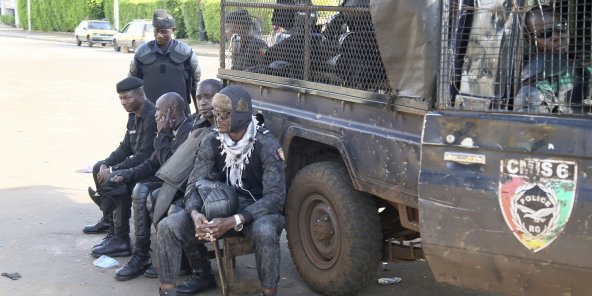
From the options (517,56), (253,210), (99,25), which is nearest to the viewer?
(517,56)

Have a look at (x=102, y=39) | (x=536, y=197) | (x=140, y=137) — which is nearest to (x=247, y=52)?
(x=140, y=137)

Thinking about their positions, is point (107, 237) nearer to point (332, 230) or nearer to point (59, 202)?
point (59, 202)

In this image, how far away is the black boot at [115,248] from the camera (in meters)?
6.09

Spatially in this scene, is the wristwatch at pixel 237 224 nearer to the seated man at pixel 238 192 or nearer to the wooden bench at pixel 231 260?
the seated man at pixel 238 192

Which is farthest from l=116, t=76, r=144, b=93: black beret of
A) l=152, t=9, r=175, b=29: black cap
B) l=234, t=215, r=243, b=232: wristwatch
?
l=234, t=215, r=243, b=232: wristwatch

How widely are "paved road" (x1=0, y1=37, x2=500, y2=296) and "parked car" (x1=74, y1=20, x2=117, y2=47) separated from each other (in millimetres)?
23232

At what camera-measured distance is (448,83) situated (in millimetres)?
3869

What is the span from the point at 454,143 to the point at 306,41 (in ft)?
6.02

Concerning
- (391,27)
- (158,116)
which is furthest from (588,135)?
(158,116)

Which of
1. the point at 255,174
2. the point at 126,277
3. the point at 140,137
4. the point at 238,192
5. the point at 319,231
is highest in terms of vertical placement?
the point at 140,137

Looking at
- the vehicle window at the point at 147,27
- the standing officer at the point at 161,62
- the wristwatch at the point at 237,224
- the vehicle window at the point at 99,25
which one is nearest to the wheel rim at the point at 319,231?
the wristwatch at the point at 237,224

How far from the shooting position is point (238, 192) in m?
5.04

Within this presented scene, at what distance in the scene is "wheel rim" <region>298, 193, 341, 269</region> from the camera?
489 cm

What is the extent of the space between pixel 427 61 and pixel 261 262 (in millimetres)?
1576
